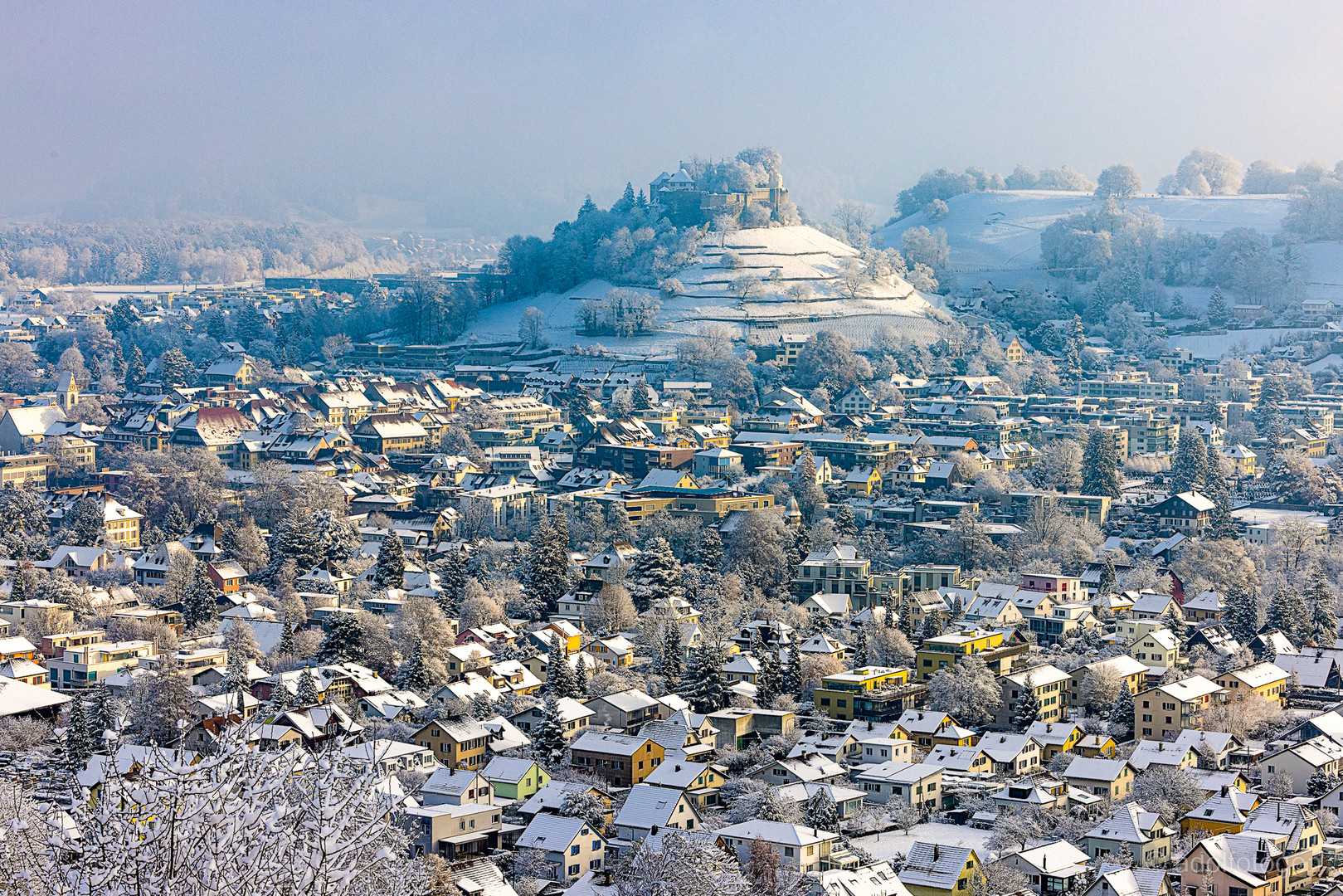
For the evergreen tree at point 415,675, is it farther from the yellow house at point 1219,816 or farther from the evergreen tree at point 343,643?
the yellow house at point 1219,816

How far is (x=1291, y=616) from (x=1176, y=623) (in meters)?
1.54

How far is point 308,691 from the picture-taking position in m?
22.6

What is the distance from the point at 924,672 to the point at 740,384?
22357mm

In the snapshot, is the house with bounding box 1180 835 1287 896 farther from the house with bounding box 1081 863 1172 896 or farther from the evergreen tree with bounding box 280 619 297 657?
the evergreen tree with bounding box 280 619 297 657

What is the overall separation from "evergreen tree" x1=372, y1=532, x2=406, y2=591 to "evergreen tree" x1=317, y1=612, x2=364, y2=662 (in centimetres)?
466

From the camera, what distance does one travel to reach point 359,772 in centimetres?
637

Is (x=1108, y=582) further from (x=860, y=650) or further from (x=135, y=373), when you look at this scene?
(x=135, y=373)

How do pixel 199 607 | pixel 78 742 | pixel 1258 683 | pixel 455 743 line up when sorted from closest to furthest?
pixel 78 742
pixel 455 743
pixel 1258 683
pixel 199 607

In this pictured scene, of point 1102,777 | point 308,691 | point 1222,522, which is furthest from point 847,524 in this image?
point 1102,777

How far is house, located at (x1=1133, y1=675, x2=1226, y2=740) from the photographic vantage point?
22219mm

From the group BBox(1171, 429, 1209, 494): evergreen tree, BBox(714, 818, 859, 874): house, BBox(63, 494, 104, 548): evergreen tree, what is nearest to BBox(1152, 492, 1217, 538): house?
BBox(1171, 429, 1209, 494): evergreen tree

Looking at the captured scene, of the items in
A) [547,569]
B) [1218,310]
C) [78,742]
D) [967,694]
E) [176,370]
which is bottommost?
[967,694]

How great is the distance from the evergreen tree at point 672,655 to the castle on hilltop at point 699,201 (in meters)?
33.9

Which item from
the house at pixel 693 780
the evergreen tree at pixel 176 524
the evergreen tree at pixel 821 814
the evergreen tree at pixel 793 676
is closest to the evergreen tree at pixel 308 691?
the house at pixel 693 780
